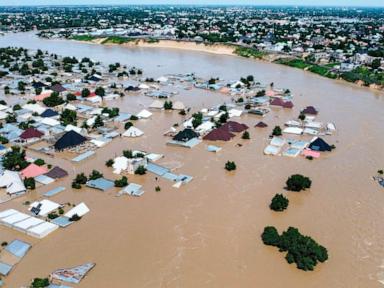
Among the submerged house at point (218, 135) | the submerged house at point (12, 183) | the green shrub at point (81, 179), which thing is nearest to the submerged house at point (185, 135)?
the submerged house at point (218, 135)

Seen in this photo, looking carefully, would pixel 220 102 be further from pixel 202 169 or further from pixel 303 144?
pixel 202 169

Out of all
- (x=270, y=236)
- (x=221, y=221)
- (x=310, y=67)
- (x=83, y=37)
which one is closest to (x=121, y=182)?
(x=221, y=221)

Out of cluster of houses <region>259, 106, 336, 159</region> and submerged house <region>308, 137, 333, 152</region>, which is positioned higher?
submerged house <region>308, 137, 333, 152</region>

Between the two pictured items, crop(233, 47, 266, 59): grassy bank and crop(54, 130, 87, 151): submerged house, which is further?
crop(233, 47, 266, 59): grassy bank

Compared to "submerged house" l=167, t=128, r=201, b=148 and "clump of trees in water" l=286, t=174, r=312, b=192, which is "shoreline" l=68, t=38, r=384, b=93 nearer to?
"submerged house" l=167, t=128, r=201, b=148

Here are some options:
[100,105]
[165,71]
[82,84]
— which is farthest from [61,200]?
[165,71]

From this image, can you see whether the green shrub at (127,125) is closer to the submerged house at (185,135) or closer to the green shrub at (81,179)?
the submerged house at (185,135)

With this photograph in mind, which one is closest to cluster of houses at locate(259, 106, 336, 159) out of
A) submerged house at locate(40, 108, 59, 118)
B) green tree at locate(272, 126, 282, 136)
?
green tree at locate(272, 126, 282, 136)
